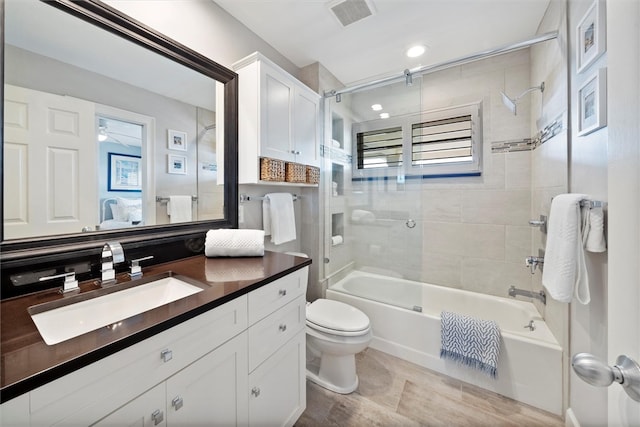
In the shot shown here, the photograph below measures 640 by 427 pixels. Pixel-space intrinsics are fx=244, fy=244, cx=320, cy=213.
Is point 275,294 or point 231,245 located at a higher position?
point 231,245

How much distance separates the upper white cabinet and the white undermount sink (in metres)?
0.78

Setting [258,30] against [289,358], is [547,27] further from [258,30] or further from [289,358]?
[289,358]

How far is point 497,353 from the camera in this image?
154 centimetres

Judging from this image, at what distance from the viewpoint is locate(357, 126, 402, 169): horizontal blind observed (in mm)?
2266

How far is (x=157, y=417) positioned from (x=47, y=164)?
100 cm

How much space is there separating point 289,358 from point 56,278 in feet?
3.30

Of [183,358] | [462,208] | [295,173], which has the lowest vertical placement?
[183,358]

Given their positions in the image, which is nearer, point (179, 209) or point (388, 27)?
point (179, 209)

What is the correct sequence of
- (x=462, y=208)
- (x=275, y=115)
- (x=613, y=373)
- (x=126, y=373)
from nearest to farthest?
(x=613, y=373) < (x=126, y=373) < (x=275, y=115) < (x=462, y=208)

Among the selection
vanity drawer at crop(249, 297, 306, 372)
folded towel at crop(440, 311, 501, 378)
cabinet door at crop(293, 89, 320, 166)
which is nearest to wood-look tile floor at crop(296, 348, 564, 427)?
folded towel at crop(440, 311, 501, 378)

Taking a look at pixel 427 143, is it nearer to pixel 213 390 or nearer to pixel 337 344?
pixel 337 344

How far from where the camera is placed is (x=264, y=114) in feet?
5.21

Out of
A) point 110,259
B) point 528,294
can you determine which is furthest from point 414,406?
point 110,259

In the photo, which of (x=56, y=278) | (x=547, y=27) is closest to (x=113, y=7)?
(x=56, y=278)
